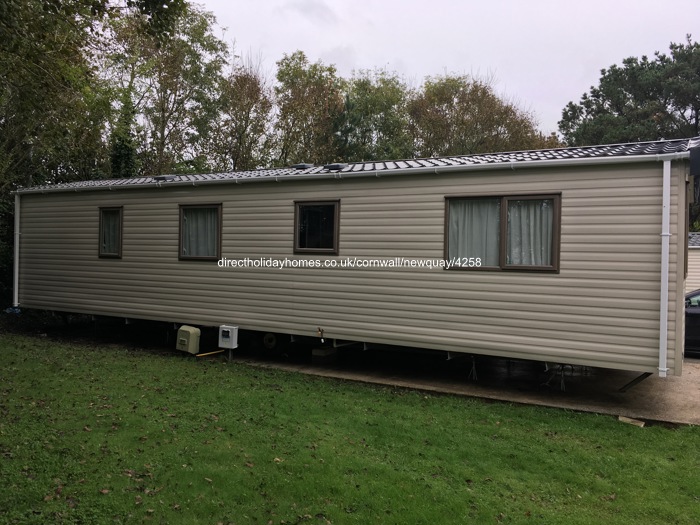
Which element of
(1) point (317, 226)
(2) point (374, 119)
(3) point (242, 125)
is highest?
(2) point (374, 119)

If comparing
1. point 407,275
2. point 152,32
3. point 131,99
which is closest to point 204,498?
point 407,275

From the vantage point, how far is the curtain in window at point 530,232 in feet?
21.0

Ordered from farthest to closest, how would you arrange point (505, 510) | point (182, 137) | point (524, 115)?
point (524, 115) < point (182, 137) < point (505, 510)

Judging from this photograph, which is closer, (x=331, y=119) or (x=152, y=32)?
(x=152, y=32)

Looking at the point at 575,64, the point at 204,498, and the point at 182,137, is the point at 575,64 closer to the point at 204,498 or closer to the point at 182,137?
the point at 182,137

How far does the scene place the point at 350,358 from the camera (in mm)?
8836

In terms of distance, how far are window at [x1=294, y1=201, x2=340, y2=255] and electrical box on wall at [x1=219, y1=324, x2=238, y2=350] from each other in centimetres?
163

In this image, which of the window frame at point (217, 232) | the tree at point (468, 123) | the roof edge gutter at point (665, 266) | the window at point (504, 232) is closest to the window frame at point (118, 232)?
the window frame at point (217, 232)

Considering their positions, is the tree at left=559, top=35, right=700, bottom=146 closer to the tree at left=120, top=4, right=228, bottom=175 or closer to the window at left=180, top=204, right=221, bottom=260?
the tree at left=120, top=4, right=228, bottom=175

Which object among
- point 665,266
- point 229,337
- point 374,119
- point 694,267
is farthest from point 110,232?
point 374,119

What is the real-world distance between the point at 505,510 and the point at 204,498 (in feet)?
6.66

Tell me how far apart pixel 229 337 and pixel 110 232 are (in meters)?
3.59

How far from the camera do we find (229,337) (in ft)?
27.5

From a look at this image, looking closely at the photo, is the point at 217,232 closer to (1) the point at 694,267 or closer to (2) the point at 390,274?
(2) the point at 390,274
